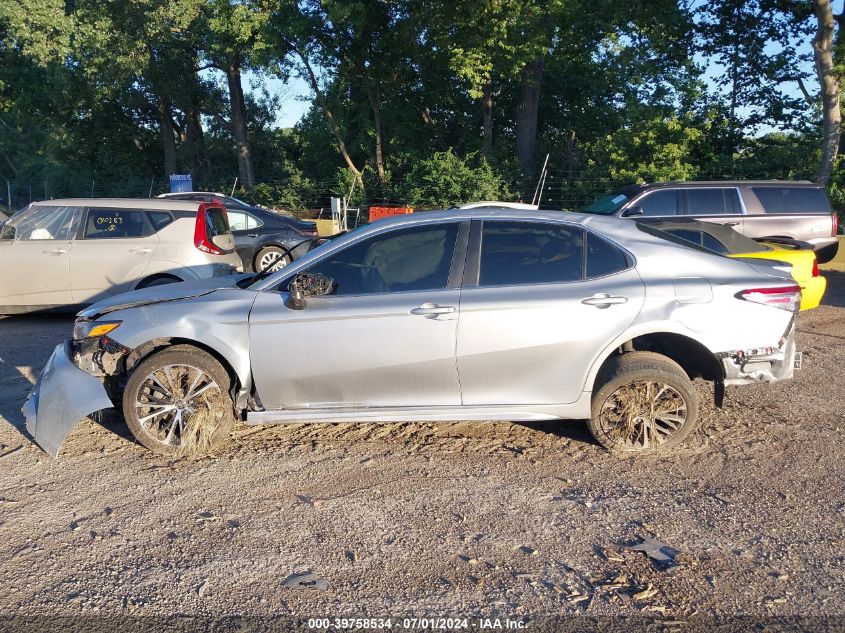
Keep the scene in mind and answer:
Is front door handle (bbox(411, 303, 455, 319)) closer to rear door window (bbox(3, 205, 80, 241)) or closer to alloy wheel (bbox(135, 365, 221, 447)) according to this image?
alloy wheel (bbox(135, 365, 221, 447))

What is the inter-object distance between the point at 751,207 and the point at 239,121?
2500 centimetres

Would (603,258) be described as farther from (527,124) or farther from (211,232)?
(527,124)

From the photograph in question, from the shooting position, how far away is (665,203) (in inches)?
460

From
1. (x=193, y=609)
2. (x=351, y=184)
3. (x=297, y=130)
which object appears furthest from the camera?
(x=297, y=130)

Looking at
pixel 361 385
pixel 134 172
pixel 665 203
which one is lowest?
pixel 361 385

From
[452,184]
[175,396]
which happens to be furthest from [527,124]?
[175,396]

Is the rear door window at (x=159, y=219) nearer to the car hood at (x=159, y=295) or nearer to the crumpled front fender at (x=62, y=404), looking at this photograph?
the car hood at (x=159, y=295)

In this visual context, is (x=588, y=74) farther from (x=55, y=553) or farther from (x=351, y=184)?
(x=55, y=553)

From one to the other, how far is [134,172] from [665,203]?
107 feet

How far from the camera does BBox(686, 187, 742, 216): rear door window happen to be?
38.3ft

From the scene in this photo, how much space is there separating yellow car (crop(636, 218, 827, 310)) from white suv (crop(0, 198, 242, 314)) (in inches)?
219

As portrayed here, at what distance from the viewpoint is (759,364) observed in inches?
203

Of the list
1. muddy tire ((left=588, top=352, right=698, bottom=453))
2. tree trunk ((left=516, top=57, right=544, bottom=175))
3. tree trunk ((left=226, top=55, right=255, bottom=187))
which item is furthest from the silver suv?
tree trunk ((left=226, top=55, right=255, bottom=187))

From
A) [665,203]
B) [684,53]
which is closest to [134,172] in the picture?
[684,53]
